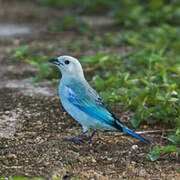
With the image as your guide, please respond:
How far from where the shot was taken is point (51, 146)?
4004 millimetres

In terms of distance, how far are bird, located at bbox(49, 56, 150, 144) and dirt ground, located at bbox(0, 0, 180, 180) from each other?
0.62 feet

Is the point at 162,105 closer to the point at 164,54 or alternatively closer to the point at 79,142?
the point at 79,142

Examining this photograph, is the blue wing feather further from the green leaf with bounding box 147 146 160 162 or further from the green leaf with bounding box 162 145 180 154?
the green leaf with bounding box 162 145 180 154

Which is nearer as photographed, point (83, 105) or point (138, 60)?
point (83, 105)

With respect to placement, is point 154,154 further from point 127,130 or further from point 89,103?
point 89,103

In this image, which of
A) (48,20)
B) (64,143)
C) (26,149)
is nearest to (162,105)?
(64,143)

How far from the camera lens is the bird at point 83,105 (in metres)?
4.01

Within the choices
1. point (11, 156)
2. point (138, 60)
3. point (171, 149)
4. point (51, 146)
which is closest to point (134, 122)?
point (171, 149)

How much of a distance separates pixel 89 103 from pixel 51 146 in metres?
0.56

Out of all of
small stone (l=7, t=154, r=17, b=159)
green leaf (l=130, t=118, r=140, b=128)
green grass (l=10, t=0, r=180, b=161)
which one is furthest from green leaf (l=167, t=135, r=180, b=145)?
small stone (l=7, t=154, r=17, b=159)

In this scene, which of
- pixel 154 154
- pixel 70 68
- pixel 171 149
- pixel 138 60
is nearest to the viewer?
pixel 171 149

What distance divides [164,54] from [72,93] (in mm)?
3110

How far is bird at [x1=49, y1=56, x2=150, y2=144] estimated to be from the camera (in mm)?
4012

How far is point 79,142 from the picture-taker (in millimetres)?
4164
